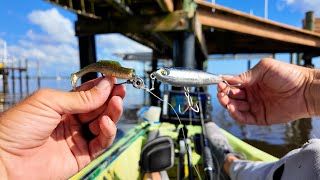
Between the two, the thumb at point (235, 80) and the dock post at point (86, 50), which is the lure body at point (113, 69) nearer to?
the thumb at point (235, 80)

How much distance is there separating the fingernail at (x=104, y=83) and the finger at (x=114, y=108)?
0.11 meters

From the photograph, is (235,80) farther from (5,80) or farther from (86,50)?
(5,80)

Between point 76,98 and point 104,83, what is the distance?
17 cm

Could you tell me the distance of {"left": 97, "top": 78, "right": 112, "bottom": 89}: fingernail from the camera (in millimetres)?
1530

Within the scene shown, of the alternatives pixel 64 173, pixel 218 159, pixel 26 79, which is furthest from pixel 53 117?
pixel 26 79

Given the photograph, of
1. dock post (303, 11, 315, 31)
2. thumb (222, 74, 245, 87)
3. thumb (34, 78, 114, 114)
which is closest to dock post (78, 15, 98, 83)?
thumb (222, 74, 245, 87)

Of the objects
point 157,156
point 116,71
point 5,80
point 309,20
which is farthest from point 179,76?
point 5,80

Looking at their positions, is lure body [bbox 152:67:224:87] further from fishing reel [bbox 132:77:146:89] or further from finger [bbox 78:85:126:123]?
finger [bbox 78:85:126:123]

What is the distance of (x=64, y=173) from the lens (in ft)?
5.86

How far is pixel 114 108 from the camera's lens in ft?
5.45

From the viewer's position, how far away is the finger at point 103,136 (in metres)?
1.69

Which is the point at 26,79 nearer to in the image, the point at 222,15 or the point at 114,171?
the point at 222,15

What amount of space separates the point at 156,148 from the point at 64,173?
66.6 inches

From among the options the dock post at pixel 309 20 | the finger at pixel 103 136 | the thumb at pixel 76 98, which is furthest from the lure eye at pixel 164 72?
the dock post at pixel 309 20
